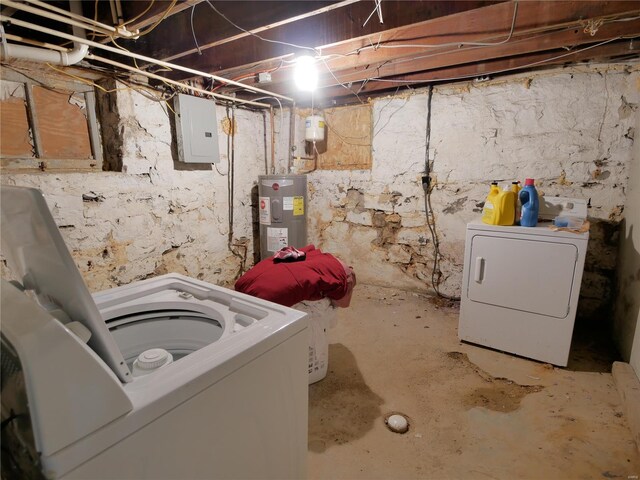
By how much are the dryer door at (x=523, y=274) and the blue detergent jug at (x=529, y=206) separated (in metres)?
0.13

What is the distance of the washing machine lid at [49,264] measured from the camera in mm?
567

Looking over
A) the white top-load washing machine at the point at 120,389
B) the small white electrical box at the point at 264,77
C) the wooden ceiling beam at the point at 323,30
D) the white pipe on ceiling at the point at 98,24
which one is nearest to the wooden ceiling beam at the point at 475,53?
the small white electrical box at the point at 264,77

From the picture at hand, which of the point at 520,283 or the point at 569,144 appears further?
the point at 569,144

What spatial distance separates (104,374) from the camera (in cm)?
56

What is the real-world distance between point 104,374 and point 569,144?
2837 mm

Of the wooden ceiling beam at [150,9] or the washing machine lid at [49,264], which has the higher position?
the wooden ceiling beam at [150,9]

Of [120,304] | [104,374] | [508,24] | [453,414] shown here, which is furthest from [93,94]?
[453,414]

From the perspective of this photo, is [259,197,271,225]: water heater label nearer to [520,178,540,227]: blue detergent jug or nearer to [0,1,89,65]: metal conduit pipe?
[0,1,89,65]: metal conduit pipe

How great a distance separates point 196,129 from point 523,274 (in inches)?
96.1

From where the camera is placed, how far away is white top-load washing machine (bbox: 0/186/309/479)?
0.51m

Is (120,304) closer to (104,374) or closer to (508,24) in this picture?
(104,374)

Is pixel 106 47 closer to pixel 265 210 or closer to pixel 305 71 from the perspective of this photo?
pixel 305 71

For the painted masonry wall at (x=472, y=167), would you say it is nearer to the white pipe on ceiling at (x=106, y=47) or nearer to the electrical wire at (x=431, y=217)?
the electrical wire at (x=431, y=217)

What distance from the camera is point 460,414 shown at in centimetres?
155
